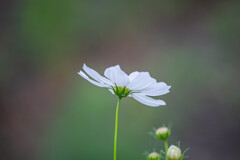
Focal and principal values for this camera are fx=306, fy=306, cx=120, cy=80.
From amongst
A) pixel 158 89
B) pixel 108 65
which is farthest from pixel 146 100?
pixel 108 65

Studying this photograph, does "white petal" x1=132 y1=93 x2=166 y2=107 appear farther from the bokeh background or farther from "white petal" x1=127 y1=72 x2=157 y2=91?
the bokeh background

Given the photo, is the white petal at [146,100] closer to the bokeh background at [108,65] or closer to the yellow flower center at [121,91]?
the yellow flower center at [121,91]

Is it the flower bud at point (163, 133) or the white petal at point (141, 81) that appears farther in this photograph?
the flower bud at point (163, 133)

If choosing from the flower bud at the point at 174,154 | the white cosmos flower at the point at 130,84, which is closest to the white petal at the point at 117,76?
the white cosmos flower at the point at 130,84

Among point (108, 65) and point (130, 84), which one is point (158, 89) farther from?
point (108, 65)

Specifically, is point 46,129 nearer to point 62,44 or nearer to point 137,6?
point 62,44


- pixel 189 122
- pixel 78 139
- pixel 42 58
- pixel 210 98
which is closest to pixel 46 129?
pixel 78 139
